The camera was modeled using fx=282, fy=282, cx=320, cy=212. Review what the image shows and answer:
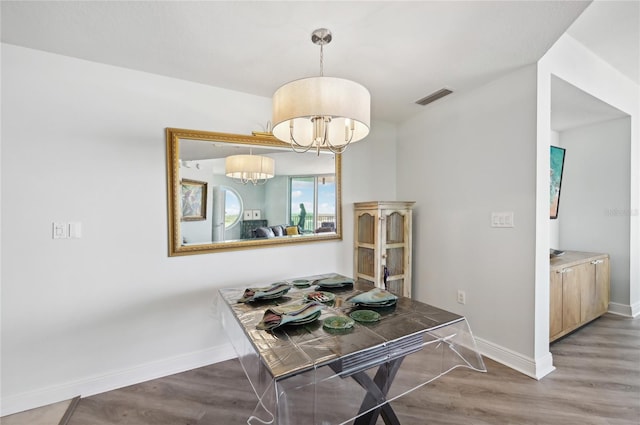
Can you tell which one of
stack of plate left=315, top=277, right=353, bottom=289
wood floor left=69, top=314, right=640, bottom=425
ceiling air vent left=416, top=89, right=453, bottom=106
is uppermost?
ceiling air vent left=416, top=89, right=453, bottom=106

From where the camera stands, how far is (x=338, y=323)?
4.11 ft

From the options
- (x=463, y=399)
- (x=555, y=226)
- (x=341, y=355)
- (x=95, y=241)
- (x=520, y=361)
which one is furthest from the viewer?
(x=555, y=226)

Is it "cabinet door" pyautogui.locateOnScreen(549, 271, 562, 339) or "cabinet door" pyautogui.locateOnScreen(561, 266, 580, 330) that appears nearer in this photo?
"cabinet door" pyautogui.locateOnScreen(549, 271, 562, 339)

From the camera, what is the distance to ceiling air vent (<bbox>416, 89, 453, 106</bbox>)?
8.10 ft

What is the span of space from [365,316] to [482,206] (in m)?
1.65

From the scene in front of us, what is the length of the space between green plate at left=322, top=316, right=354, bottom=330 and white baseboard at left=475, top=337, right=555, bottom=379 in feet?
5.58

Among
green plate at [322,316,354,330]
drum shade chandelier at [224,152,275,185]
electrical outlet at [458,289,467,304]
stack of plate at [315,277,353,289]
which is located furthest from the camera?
electrical outlet at [458,289,467,304]

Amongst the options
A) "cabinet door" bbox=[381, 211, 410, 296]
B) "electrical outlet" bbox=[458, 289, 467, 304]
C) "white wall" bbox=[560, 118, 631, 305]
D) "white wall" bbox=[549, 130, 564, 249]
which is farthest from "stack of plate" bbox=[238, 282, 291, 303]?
"white wall" bbox=[560, 118, 631, 305]

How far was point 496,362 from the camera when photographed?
7.38 feet

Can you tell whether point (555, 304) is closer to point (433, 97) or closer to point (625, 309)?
point (625, 309)

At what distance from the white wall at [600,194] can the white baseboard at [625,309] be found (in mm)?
46

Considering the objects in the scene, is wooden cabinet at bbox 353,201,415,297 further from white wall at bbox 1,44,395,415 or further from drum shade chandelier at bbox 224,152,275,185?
white wall at bbox 1,44,395,415

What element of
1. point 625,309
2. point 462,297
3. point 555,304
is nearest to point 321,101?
point 462,297

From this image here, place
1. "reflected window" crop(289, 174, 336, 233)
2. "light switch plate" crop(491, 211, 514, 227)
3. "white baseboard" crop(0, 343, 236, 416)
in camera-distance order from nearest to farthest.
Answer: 1. "white baseboard" crop(0, 343, 236, 416)
2. "light switch plate" crop(491, 211, 514, 227)
3. "reflected window" crop(289, 174, 336, 233)
